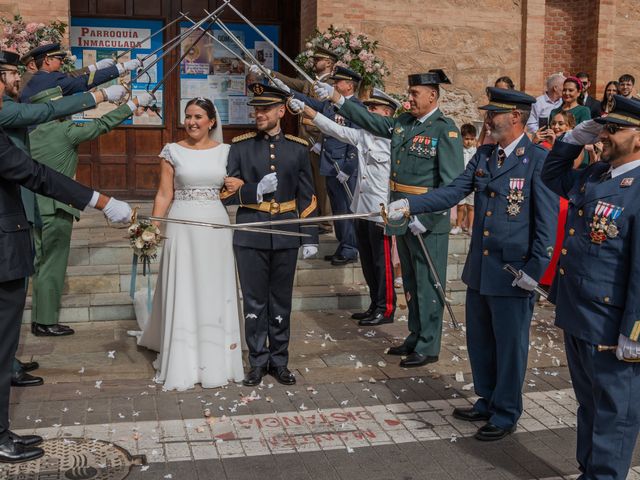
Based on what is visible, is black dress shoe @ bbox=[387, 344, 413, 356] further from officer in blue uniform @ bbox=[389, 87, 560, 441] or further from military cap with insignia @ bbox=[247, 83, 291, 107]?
military cap with insignia @ bbox=[247, 83, 291, 107]

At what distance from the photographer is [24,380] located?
6.54 m

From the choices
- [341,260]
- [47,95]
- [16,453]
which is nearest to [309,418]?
[16,453]

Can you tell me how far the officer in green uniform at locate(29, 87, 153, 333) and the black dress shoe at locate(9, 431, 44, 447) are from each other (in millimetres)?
2756

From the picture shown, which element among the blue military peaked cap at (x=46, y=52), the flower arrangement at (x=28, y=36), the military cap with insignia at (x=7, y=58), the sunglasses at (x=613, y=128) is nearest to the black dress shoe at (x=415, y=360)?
the sunglasses at (x=613, y=128)

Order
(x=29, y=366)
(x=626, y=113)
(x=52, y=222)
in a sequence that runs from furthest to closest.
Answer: (x=52, y=222) → (x=29, y=366) → (x=626, y=113)

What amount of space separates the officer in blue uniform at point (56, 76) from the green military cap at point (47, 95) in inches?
Result: 12.7

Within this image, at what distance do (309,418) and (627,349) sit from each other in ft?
7.87

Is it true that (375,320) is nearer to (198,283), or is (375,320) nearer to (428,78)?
(198,283)

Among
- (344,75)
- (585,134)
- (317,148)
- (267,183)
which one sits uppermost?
(344,75)

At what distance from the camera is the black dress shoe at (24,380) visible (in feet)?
21.4

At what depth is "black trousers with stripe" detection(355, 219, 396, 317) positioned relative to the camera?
8.34 meters

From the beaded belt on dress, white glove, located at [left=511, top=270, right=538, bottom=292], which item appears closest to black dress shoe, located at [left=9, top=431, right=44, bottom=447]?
the beaded belt on dress

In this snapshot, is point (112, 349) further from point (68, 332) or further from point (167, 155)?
point (167, 155)

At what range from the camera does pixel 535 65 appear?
44.5 ft
